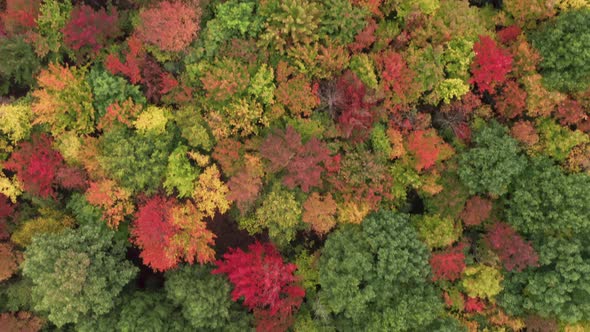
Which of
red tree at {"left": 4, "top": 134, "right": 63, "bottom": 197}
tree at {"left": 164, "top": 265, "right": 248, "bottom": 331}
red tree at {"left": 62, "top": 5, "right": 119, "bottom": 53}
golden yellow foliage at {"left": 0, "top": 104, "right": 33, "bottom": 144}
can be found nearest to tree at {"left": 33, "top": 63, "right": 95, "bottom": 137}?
golden yellow foliage at {"left": 0, "top": 104, "right": 33, "bottom": 144}

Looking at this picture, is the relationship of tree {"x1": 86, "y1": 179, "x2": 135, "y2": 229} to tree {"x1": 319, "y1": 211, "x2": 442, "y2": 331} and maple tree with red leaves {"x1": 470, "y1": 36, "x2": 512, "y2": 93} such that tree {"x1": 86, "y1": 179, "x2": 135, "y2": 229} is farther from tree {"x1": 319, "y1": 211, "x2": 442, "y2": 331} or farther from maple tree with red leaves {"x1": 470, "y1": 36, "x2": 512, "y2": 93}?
maple tree with red leaves {"x1": 470, "y1": 36, "x2": 512, "y2": 93}

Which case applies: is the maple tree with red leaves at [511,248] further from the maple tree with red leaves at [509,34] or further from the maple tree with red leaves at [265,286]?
the maple tree with red leaves at [265,286]

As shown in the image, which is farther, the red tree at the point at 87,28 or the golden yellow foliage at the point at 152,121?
the golden yellow foliage at the point at 152,121

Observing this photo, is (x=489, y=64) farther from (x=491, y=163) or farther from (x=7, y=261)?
(x=7, y=261)

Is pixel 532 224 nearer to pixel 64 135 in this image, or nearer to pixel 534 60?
pixel 534 60

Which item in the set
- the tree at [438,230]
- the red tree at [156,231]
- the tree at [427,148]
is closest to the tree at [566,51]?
the tree at [427,148]

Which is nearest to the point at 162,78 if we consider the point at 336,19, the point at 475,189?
the point at 336,19
